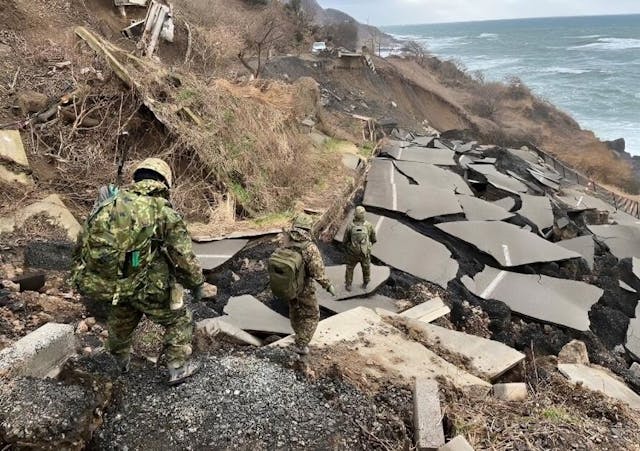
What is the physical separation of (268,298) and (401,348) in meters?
1.65

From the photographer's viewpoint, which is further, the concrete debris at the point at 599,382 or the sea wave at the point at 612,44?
the sea wave at the point at 612,44

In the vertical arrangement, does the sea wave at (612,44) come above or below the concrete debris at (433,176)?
above

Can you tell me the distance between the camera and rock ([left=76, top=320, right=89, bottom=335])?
411 centimetres

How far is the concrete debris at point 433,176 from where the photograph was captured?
33.8 ft

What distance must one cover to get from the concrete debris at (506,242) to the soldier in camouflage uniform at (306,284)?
4389 mm

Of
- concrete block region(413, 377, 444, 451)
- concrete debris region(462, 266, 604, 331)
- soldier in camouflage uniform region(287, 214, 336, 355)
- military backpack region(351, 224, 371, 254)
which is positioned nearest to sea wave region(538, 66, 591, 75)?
concrete debris region(462, 266, 604, 331)

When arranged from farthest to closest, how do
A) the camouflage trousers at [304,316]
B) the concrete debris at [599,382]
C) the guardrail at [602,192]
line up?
the guardrail at [602,192], the concrete debris at [599,382], the camouflage trousers at [304,316]

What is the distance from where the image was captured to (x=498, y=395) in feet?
12.7

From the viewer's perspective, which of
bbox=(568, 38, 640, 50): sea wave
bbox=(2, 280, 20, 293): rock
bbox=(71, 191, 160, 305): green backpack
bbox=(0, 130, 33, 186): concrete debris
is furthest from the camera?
bbox=(568, 38, 640, 50): sea wave

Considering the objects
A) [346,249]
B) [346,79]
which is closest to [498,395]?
[346,249]

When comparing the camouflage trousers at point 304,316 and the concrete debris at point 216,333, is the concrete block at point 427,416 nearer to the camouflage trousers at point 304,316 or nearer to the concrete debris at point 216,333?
the camouflage trousers at point 304,316

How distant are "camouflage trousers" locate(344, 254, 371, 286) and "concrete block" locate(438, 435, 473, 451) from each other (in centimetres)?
269

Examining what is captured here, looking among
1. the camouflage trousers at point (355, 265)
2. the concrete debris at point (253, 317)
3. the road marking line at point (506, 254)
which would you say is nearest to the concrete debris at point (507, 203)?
the road marking line at point (506, 254)

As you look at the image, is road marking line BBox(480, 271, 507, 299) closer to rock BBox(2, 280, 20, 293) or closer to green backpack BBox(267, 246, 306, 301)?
green backpack BBox(267, 246, 306, 301)
